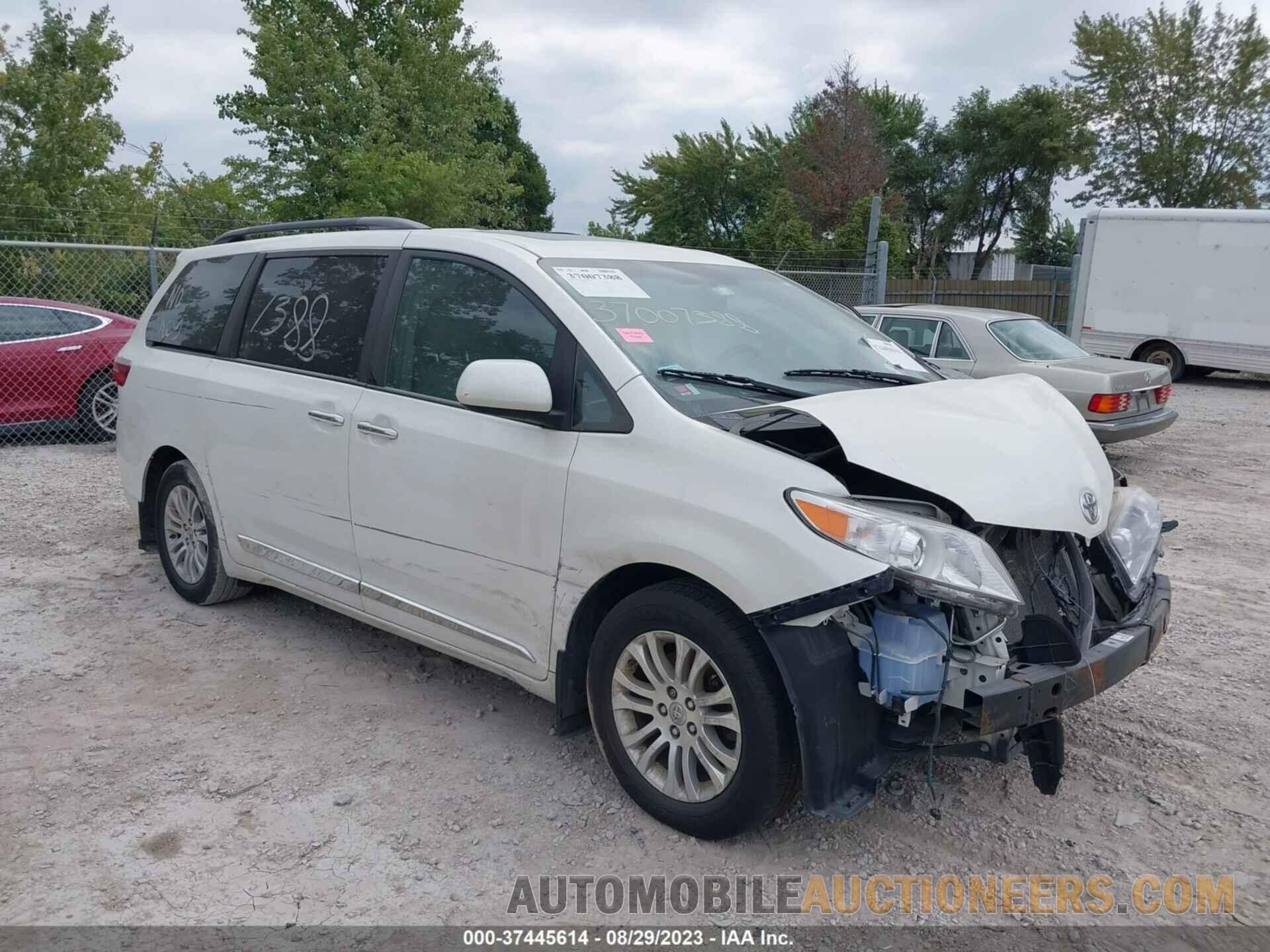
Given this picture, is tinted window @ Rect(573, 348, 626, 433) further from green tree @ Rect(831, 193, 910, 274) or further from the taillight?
green tree @ Rect(831, 193, 910, 274)

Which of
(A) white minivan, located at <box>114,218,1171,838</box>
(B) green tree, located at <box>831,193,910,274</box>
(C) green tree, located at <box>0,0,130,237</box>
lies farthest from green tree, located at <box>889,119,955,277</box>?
(A) white minivan, located at <box>114,218,1171,838</box>

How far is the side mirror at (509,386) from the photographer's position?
3.36 meters

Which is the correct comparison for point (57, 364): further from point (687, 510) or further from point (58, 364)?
point (687, 510)

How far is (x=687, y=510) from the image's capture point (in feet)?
10.2

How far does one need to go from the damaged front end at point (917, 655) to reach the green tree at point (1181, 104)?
32.3 meters

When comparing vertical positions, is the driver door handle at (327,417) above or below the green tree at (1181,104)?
below

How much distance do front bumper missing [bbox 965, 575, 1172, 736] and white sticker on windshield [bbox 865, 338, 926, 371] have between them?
1416 mm

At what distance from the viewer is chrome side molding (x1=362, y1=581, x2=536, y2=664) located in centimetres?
366

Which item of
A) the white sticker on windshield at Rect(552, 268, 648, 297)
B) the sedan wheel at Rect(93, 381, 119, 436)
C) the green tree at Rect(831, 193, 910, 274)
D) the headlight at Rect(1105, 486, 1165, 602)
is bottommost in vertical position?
the sedan wheel at Rect(93, 381, 119, 436)

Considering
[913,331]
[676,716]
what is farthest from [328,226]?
[913,331]

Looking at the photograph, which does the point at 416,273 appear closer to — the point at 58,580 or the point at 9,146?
the point at 58,580

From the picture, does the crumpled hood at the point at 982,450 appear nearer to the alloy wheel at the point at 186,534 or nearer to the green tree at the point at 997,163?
the alloy wheel at the point at 186,534

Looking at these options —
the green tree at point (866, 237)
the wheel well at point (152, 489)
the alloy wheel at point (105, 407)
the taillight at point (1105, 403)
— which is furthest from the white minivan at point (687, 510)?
the green tree at point (866, 237)

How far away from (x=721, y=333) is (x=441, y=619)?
4.88ft
